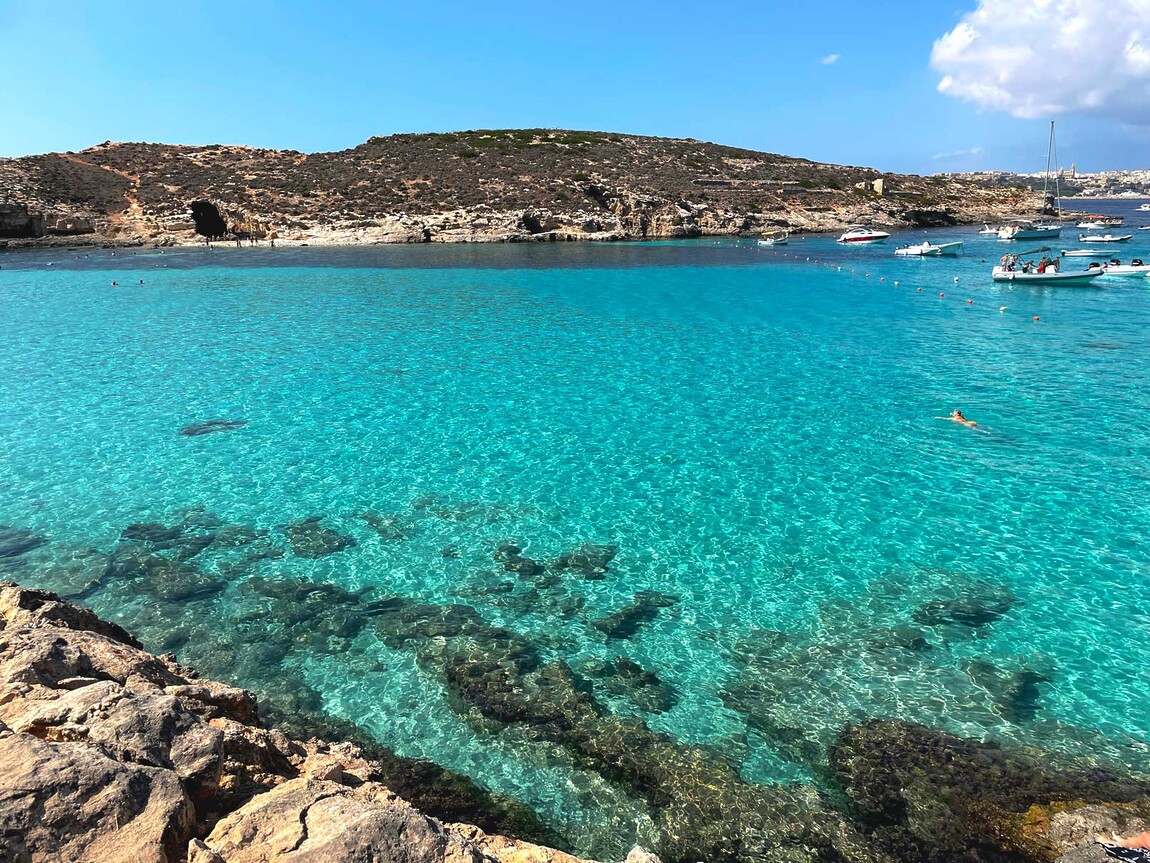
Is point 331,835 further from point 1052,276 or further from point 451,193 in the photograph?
point 451,193

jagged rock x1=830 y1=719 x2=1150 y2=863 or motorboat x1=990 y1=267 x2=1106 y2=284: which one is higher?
motorboat x1=990 y1=267 x2=1106 y2=284

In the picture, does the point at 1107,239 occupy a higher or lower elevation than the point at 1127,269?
higher

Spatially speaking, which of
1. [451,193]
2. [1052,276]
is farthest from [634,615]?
[451,193]

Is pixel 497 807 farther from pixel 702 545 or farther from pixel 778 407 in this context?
pixel 778 407

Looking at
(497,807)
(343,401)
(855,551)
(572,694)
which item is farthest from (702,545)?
(343,401)

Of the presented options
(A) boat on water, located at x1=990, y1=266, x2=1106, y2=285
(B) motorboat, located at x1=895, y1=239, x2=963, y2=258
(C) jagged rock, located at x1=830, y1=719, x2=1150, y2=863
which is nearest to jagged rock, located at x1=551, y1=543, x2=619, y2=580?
(C) jagged rock, located at x1=830, y1=719, x2=1150, y2=863

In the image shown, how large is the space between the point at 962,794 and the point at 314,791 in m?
6.26

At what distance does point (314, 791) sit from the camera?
459 cm

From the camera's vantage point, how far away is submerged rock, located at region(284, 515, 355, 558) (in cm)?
1157

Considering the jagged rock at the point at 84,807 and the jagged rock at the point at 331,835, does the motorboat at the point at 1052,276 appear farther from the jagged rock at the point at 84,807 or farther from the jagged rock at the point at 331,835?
the jagged rock at the point at 84,807

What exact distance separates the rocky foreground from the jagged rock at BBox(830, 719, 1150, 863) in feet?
0.06

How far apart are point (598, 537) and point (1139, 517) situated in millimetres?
10035

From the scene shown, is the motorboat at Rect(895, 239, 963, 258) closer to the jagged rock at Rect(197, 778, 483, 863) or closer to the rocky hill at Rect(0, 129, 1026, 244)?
the rocky hill at Rect(0, 129, 1026, 244)

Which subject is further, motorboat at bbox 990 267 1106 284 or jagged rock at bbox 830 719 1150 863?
motorboat at bbox 990 267 1106 284
